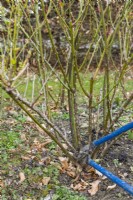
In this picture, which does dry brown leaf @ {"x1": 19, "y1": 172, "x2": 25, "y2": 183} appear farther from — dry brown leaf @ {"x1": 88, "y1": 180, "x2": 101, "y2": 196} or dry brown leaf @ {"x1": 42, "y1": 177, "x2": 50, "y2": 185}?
dry brown leaf @ {"x1": 88, "y1": 180, "x2": 101, "y2": 196}

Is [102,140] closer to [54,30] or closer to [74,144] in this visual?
[74,144]

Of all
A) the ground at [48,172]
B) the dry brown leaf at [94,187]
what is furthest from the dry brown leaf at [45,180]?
the dry brown leaf at [94,187]

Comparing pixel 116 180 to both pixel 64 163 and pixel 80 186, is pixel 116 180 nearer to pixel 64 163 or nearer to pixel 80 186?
pixel 80 186

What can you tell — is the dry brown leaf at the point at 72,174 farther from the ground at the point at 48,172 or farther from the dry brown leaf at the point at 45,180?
the dry brown leaf at the point at 45,180

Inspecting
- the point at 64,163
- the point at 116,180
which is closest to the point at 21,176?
the point at 64,163

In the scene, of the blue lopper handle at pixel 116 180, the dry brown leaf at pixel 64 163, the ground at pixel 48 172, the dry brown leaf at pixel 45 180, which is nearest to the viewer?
the blue lopper handle at pixel 116 180

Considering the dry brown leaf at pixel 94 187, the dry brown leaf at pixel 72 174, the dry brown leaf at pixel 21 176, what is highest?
the dry brown leaf at pixel 21 176

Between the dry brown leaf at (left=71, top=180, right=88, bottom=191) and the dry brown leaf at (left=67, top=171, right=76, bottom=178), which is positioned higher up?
the dry brown leaf at (left=67, top=171, right=76, bottom=178)

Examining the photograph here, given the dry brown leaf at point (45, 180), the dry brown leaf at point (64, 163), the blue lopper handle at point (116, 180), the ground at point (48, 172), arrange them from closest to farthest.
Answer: the blue lopper handle at point (116, 180) < the ground at point (48, 172) < the dry brown leaf at point (45, 180) < the dry brown leaf at point (64, 163)

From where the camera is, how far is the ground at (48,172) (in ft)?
10.4

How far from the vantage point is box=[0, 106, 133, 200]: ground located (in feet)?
10.4

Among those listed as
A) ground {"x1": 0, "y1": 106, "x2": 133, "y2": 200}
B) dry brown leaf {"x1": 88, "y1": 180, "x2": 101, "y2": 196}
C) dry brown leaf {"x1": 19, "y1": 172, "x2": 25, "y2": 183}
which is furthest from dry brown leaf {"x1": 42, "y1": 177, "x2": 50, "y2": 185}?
dry brown leaf {"x1": 88, "y1": 180, "x2": 101, "y2": 196}

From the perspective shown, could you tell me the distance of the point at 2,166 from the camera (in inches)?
137

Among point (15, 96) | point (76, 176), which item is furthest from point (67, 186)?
point (15, 96)
